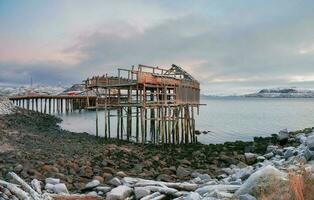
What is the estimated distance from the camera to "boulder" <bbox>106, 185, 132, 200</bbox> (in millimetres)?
10938

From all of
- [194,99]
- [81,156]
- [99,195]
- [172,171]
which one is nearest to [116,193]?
[99,195]

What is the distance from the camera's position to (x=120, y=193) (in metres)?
11.1

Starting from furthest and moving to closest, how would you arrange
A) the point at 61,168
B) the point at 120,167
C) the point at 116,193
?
the point at 120,167 → the point at 61,168 → the point at 116,193

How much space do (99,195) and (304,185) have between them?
21.9 feet

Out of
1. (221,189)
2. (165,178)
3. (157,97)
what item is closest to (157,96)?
(157,97)

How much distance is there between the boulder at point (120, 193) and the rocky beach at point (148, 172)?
0.03 meters

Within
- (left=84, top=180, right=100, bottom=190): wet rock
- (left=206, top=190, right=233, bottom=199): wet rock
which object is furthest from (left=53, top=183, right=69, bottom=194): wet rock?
(left=206, top=190, right=233, bottom=199): wet rock

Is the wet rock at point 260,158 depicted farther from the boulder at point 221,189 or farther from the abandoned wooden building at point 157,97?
the abandoned wooden building at point 157,97

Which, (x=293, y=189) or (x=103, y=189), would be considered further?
(x=103, y=189)

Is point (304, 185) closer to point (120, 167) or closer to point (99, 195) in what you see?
point (99, 195)

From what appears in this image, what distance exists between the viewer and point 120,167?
17.2m

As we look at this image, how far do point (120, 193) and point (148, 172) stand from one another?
16.7ft

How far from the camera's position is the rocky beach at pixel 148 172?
Result: 8.50 metres

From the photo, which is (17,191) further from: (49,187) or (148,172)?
(148,172)
